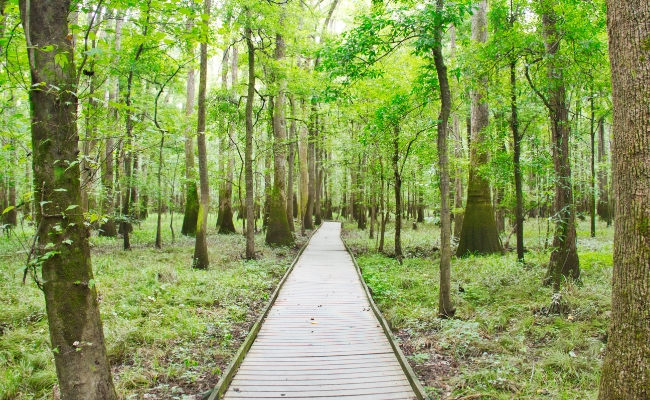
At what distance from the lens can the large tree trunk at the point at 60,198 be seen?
285 cm

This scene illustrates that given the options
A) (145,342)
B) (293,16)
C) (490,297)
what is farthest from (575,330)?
(293,16)

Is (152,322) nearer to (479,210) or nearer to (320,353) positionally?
(320,353)

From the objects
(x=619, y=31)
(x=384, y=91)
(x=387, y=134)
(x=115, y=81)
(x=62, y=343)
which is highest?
(x=115, y=81)

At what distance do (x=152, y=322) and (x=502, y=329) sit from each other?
5503 mm

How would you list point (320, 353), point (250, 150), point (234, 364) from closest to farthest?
point (234, 364) → point (320, 353) → point (250, 150)

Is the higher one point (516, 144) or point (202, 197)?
point (516, 144)

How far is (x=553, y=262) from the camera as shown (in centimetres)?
759

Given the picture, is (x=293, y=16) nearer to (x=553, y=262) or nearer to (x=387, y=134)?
(x=387, y=134)

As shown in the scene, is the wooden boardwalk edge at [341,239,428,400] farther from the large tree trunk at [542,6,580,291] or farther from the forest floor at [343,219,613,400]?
the large tree trunk at [542,6,580,291]

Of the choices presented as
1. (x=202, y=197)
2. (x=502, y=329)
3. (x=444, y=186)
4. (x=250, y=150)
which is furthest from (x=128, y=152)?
(x=250, y=150)

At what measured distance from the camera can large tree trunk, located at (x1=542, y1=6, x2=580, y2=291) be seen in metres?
7.13

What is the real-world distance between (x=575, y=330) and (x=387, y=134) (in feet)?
21.9

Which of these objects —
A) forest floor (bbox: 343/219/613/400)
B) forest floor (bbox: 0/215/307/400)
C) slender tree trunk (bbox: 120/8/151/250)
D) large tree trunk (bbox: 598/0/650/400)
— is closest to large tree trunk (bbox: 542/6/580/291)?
forest floor (bbox: 343/219/613/400)

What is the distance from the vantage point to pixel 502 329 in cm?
603
